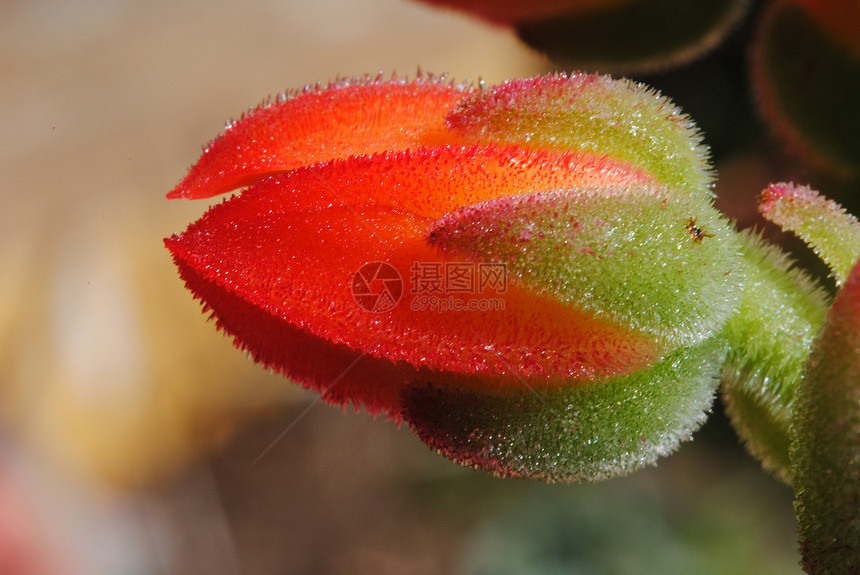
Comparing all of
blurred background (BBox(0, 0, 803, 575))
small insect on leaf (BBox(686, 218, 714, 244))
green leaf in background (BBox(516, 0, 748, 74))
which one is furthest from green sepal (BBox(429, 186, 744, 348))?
blurred background (BBox(0, 0, 803, 575))

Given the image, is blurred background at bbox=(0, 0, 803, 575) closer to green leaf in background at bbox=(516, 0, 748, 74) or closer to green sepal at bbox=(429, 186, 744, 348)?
green leaf in background at bbox=(516, 0, 748, 74)

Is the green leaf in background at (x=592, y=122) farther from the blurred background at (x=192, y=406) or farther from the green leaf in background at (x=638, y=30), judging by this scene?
the blurred background at (x=192, y=406)

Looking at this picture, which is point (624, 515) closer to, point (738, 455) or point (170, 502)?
point (738, 455)

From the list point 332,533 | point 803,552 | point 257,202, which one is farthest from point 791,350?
point 332,533

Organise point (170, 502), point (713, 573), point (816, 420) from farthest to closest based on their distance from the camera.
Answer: point (170, 502), point (713, 573), point (816, 420)

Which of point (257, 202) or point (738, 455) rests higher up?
point (257, 202)

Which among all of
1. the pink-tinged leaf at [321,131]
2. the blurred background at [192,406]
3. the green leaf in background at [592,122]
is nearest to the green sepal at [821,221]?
the green leaf in background at [592,122]

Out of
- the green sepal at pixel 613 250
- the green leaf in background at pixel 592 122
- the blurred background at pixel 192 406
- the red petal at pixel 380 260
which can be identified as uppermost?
the green leaf in background at pixel 592 122
